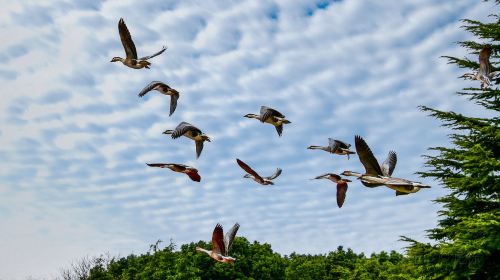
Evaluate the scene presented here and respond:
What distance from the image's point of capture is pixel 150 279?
36.5 metres

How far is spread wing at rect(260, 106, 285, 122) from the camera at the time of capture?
23.3ft

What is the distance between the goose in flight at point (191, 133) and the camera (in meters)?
6.34

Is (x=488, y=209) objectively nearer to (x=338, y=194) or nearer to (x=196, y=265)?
(x=338, y=194)

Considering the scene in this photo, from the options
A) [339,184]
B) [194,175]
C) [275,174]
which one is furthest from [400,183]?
[275,174]

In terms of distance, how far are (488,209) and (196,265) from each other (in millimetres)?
Answer: 23332

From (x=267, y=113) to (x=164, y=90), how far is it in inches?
60.1

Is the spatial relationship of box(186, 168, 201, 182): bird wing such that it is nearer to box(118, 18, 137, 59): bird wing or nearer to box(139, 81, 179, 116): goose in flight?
box(139, 81, 179, 116): goose in flight

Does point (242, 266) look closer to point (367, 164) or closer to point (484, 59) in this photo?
point (484, 59)

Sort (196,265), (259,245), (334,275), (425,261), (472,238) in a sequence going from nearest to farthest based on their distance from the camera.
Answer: (472,238)
(425,261)
(196,265)
(259,245)
(334,275)

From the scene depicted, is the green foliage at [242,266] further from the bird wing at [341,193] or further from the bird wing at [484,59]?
the bird wing at [341,193]

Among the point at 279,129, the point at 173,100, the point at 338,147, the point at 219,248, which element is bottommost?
the point at 219,248

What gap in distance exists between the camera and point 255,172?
5.71 meters

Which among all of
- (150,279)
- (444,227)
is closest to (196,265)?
(150,279)

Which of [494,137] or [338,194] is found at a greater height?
[494,137]
